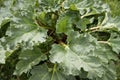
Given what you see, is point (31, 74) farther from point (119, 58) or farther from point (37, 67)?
point (119, 58)

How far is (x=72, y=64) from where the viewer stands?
122 inches

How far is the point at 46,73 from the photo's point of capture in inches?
131

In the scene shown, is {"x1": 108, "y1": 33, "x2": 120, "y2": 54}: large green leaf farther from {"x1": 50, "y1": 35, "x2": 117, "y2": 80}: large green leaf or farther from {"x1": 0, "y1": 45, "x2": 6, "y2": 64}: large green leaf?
{"x1": 0, "y1": 45, "x2": 6, "y2": 64}: large green leaf

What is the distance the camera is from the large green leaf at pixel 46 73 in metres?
3.30

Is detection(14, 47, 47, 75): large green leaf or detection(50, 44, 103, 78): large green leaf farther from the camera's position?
detection(14, 47, 47, 75): large green leaf

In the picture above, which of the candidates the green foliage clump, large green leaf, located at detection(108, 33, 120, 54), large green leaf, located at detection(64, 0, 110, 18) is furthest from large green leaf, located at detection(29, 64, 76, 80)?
large green leaf, located at detection(64, 0, 110, 18)

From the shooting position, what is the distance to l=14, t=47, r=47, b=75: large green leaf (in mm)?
3248

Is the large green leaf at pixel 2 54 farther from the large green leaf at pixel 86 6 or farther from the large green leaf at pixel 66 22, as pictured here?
the large green leaf at pixel 86 6

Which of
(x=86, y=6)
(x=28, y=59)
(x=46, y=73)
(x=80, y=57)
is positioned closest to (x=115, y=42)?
(x=86, y=6)

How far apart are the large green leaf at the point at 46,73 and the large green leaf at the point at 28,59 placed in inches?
3.9

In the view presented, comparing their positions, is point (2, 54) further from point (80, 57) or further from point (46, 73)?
point (80, 57)

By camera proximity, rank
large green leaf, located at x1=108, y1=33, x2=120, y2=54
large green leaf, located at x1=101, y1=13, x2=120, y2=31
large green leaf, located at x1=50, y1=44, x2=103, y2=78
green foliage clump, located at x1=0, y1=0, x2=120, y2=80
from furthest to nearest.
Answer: large green leaf, located at x1=101, y1=13, x2=120, y2=31, large green leaf, located at x1=108, y1=33, x2=120, y2=54, green foliage clump, located at x1=0, y1=0, x2=120, y2=80, large green leaf, located at x1=50, y1=44, x2=103, y2=78

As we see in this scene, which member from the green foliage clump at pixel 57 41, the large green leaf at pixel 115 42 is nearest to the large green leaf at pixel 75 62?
the green foliage clump at pixel 57 41

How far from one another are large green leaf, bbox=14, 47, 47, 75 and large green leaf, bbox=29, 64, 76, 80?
0.10 metres
